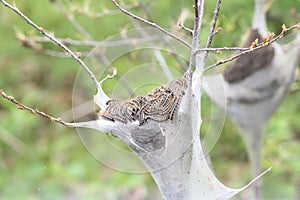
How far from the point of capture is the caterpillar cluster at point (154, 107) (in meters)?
1.84

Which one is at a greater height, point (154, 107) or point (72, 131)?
point (72, 131)

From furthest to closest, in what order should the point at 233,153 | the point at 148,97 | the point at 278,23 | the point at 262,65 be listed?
the point at 233,153
the point at 278,23
the point at 262,65
the point at 148,97

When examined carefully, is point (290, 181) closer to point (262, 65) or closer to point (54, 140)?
point (262, 65)

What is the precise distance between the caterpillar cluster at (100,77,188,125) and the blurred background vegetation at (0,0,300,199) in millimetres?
1157

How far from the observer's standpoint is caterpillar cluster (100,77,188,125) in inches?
72.6

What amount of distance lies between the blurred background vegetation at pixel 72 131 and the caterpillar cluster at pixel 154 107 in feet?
3.79

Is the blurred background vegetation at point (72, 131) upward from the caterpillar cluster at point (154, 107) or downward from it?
upward

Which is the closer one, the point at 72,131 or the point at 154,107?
the point at 154,107

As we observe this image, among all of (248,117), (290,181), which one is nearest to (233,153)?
(290,181)

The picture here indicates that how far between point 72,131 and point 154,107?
4.43 m

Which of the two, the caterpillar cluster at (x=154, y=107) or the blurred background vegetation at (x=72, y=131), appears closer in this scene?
the caterpillar cluster at (x=154, y=107)

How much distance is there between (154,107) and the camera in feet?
6.06

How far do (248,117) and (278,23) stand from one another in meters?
1.22

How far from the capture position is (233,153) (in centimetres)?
537
